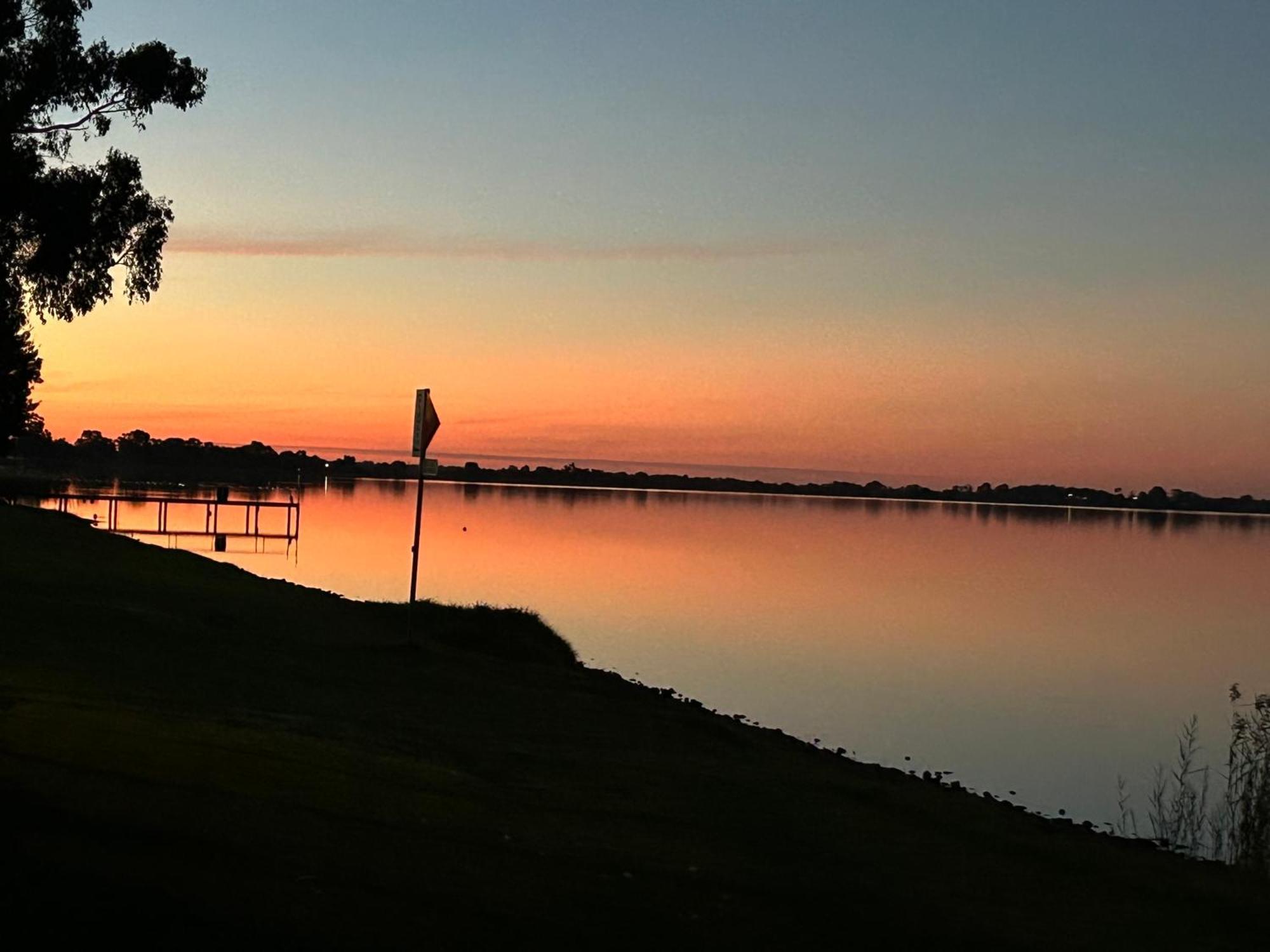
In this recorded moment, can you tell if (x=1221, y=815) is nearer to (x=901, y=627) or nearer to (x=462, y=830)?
(x=462, y=830)

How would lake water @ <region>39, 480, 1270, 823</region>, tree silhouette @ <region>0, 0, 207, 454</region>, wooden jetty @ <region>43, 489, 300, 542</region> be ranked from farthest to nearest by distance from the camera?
wooden jetty @ <region>43, 489, 300, 542</region> < lake water @ <region>39, 480, 1270, 823</region> < tree silhouette @ <region>0, 0, 207, 454</region>

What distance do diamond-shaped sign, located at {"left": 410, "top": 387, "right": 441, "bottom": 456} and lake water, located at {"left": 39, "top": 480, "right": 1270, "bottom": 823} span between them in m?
9.57

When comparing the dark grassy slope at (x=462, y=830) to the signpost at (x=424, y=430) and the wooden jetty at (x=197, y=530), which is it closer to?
A: the signpost at (x=424, y=430)

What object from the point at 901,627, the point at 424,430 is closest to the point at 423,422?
the point at 424,430

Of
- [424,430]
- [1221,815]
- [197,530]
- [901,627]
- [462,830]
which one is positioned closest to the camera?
[462,830]

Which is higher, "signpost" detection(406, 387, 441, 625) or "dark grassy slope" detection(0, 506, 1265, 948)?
"signpost" detection(406, 387, 441, 625)

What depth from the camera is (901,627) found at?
43719 mm

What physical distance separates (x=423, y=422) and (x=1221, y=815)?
13.3 metres

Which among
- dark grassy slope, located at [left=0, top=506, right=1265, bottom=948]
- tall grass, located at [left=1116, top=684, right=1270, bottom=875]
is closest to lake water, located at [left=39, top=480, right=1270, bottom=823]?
tall grass, located at [left=1116, top=684, right=1270, bottom=875]

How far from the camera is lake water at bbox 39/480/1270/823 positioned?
25.4 m

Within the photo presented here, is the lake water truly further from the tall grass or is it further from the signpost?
the signpost

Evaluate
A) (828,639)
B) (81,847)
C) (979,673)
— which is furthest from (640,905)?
(828,639)

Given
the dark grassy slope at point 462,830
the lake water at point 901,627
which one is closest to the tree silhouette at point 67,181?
the dark grassy slope at point 462,830

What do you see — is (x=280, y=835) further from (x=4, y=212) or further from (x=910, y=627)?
(x=910, y=627)
